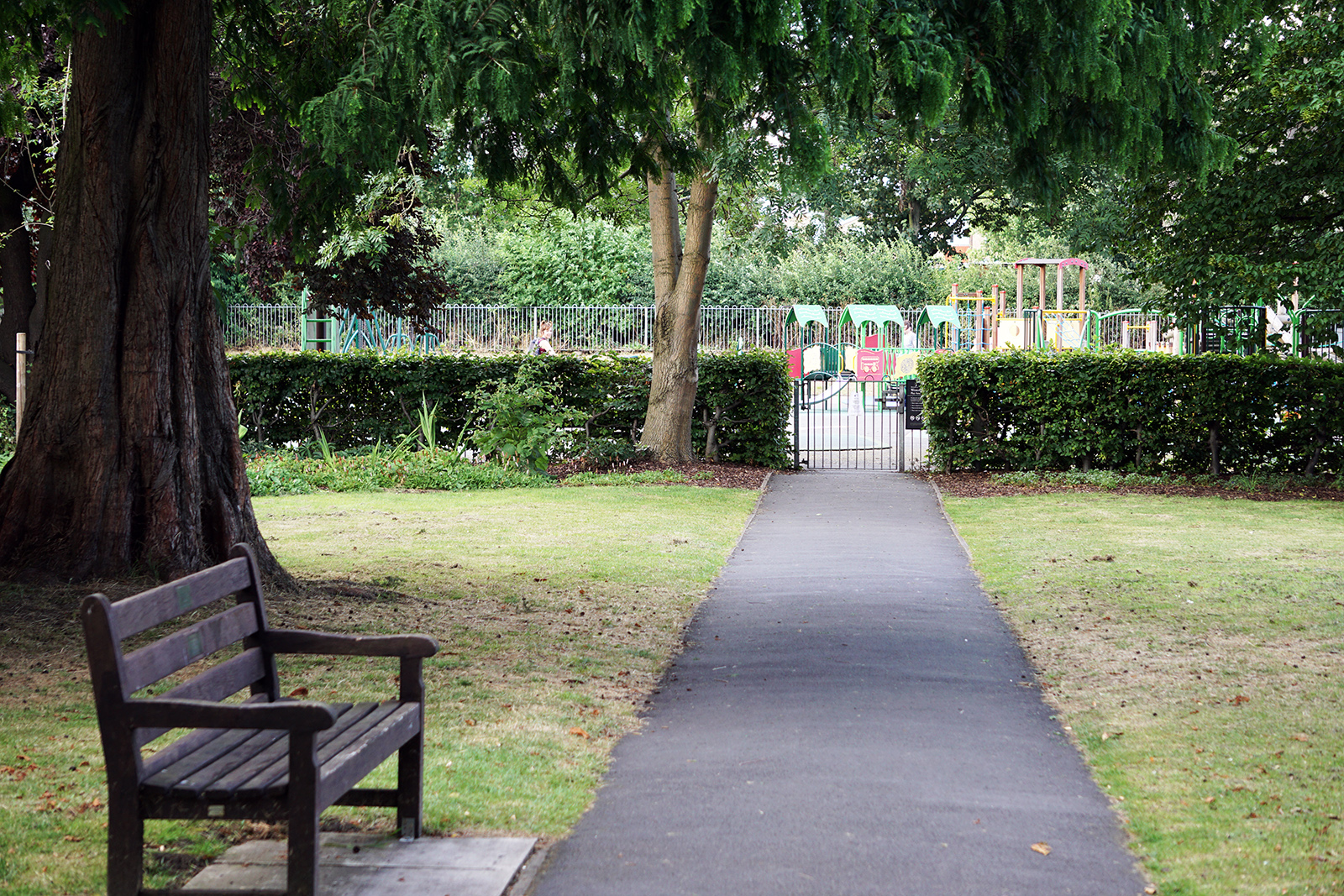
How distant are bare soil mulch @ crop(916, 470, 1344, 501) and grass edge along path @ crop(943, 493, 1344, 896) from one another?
82.2 inches

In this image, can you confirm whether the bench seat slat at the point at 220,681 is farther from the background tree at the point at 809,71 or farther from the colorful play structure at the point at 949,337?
the colorful play structure at the point at 949,337

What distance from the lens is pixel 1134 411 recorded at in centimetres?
1723

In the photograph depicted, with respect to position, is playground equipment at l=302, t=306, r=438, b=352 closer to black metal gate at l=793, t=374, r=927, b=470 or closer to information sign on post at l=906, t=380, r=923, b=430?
black metal gate at l=793, t=374, r=927, b=470

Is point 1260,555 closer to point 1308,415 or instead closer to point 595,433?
point 1308,415

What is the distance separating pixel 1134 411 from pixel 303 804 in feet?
51.7

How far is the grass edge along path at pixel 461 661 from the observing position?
→ 172 inches

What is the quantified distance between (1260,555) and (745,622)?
5612mm

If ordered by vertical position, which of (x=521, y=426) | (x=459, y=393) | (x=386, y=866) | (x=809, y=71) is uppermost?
(x=809, y=71)

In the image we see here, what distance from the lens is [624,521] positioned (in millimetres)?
13211

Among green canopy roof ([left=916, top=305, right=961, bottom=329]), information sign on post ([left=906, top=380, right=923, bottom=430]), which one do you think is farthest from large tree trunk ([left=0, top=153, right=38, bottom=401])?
green canopy roof ([left=916, top=305, right=961, bottom=329])

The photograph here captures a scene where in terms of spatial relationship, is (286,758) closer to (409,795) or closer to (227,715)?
(227,715)

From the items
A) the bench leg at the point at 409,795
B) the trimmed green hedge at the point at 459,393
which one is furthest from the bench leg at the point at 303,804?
the trimmed green hedge at the point at 459,393

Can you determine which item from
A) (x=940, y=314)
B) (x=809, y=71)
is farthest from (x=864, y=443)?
(x=809, y=71)

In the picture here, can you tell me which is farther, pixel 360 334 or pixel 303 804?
pixel 360 334
